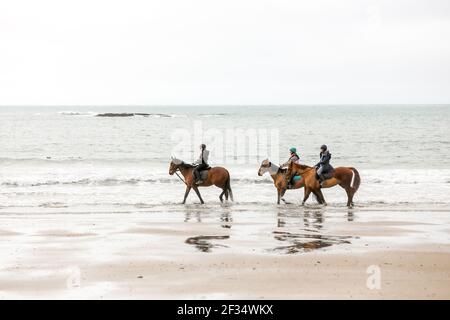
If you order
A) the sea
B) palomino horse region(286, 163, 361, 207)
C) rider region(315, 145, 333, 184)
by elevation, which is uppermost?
rider region(315, 145, 333, 184)

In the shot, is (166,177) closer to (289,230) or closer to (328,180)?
(328,180)

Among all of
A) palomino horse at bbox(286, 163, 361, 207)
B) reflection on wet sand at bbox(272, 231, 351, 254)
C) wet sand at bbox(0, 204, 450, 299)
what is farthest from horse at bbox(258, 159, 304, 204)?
reflection on wet sand at bbox(272, 231, 351, 254)

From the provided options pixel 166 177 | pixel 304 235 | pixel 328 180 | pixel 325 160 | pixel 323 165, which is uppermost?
pixel 325 160

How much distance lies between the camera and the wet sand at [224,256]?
10.2m

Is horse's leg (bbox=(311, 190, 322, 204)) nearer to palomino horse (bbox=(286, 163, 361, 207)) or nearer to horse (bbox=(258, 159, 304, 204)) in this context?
palomino horse (bbox=(286, 163, 361, 207))

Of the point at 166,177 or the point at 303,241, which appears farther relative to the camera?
the point at 166,177

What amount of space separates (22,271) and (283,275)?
15.2ft

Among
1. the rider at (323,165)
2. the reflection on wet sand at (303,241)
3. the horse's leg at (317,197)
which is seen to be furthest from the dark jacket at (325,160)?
the reflection on wet sand at (303,241)

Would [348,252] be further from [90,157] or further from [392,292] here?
[90,157]

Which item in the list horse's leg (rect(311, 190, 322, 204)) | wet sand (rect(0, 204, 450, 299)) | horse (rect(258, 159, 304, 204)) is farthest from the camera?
horse (rect(258, 159, 304, 204))

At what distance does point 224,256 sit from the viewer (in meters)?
12.8

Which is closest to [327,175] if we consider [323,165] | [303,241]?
[323,165]

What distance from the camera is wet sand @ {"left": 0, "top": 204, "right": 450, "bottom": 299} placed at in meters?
10.2
